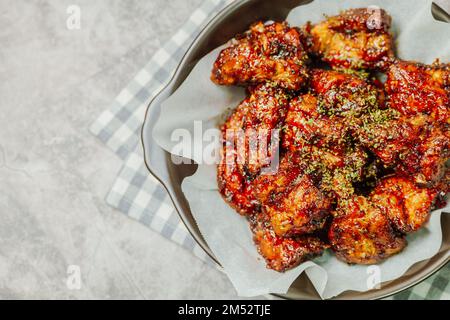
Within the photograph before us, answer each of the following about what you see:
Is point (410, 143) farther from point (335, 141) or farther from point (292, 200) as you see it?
point (292, 200)

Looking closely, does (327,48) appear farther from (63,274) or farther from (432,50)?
(63,274)

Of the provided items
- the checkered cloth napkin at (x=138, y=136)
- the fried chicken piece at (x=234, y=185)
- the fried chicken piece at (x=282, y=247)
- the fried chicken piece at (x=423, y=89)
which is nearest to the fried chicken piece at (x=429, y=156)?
the fried chicken piece at (x=423, y=89)

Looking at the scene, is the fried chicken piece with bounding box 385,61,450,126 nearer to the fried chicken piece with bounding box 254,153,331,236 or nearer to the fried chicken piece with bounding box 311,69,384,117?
the fried chicken piece with bounding box 311,69,384,117

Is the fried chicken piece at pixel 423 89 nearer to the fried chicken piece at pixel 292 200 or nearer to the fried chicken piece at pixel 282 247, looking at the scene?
the fried chicken piece at pixel 292 200

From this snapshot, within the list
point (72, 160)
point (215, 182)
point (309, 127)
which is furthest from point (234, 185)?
point (72, 160)

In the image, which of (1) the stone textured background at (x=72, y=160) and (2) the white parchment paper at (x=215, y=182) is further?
(1) the stone textured background at (x=72, y=160)

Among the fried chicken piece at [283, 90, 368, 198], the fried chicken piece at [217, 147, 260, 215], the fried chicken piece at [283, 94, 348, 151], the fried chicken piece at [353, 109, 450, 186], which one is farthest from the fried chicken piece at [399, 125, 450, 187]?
the fried chicken piece at [217, 147, 260, 215]
